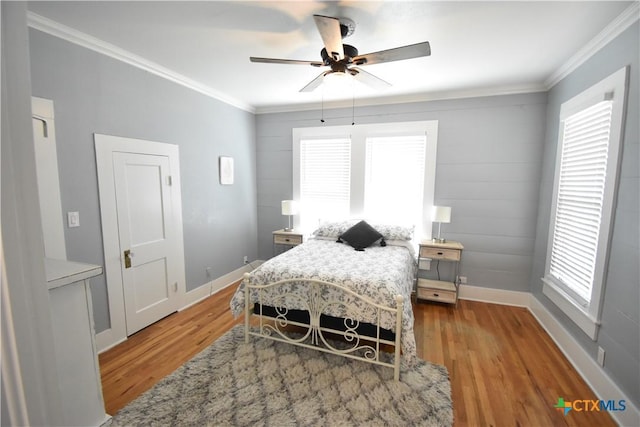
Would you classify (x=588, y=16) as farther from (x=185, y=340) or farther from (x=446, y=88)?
(x=185, y=340)

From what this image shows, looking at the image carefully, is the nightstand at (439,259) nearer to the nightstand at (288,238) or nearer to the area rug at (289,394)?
the area rug at (289,394)

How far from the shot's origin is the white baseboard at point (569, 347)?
1798 millimetres

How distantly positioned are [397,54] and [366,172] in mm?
2131

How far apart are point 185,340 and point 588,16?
4.22 meters

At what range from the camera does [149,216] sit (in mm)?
2941

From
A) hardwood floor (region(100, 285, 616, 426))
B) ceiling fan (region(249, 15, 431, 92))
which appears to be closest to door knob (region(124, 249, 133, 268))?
hardwood floor (region(100, 285, 616, 426))

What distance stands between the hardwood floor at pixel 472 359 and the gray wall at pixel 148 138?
523 millimetres

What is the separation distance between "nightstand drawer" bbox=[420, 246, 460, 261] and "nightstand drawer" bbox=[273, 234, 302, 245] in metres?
1.72

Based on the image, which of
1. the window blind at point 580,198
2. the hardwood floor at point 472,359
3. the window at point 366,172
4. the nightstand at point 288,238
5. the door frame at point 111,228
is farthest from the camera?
the nightstand at point 288,238

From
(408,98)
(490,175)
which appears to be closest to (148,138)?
(408,98)

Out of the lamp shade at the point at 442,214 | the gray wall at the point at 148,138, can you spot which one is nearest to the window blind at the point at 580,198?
the lamp shade at the point at 442,214

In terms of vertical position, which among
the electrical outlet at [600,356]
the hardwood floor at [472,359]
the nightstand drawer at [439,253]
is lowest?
the hardwood floor at [472,359]

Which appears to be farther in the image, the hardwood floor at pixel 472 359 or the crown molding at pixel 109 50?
the crown molding at pixel 109 50

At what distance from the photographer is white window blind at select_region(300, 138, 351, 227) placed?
13.6 feet
